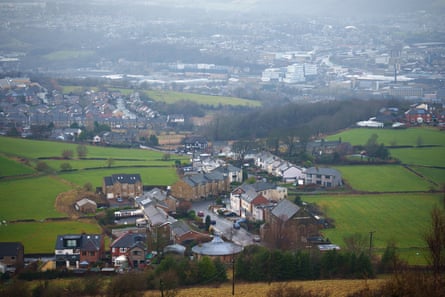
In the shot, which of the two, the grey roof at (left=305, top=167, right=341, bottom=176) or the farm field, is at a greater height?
the grey roof at (left=305, top=167, right=341, bottom=176)

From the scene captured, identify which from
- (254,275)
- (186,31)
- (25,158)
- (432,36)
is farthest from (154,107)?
(186,31)

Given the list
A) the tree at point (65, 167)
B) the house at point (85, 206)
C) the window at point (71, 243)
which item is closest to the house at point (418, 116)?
the tree at point (65, 167)

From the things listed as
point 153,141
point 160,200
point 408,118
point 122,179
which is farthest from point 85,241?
point 408,118

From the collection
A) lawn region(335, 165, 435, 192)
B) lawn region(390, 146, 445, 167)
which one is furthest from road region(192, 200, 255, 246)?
lawn region(390, 146, 445, 167)

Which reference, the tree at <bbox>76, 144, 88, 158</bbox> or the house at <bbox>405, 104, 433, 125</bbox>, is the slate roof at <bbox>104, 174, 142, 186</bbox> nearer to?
the tree at <bbox>76, 144, 88, 158</bbox>

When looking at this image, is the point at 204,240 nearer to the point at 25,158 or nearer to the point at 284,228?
the point at 284,228

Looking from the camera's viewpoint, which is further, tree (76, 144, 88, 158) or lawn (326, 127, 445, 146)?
lawn (326, 127, 445, 146)

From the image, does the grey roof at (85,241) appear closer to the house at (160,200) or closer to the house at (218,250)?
the house at (218,250)
